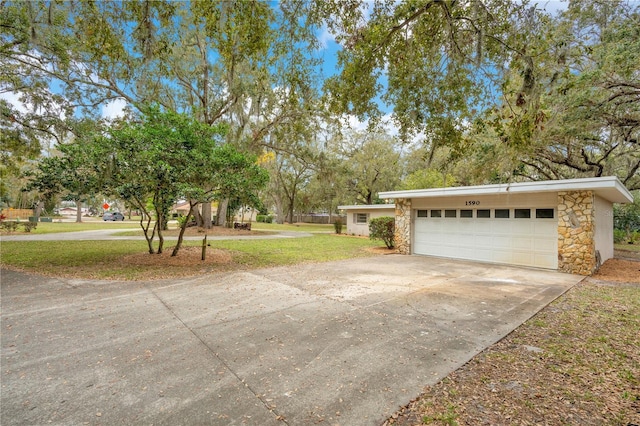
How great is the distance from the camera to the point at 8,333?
373 centimetres

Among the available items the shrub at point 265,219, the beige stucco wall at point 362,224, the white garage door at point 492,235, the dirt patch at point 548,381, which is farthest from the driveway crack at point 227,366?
the shrub at point 265,219

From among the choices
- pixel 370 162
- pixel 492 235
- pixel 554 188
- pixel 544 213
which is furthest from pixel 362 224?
pixel 554 188

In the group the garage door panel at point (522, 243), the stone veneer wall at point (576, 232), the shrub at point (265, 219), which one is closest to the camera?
the stone veneer wall at point (576, 232)

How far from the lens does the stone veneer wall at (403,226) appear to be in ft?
39.4

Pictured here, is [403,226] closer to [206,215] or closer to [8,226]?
[206,215]

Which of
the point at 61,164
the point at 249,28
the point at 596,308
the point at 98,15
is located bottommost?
the point at 596,308

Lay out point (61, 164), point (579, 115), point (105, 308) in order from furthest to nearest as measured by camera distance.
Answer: point (579, 115), point (61, 164), point (105, 308)

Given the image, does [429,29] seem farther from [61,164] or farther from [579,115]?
[61,164]

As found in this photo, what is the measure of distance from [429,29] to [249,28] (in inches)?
99.5

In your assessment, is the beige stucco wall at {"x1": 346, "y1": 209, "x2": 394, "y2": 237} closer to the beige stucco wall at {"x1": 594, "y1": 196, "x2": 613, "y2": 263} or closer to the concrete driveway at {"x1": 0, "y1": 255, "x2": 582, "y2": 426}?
the beige stucco wall at {"x1": 594, "y1": 196, "x2": 613, "y2": 263}

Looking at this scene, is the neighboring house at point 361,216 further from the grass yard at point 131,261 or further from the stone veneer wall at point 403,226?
the grass yard at point 131,261

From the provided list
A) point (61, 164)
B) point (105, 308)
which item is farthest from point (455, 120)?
point (61, 164)

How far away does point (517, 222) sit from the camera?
30.6ft

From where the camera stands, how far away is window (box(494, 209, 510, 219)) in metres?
9.52
